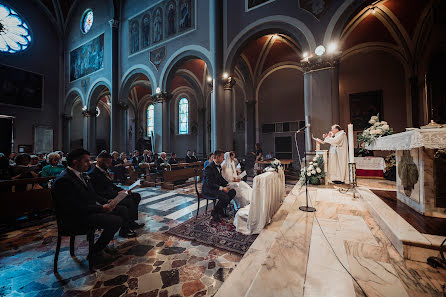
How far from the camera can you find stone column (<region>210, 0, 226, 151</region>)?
26.7ft

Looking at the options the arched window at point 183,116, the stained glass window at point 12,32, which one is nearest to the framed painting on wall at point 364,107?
the arched window at point 183,116

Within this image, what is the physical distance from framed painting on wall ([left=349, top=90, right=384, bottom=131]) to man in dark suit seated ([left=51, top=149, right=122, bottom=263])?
12.1 metres

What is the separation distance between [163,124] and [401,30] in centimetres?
1232

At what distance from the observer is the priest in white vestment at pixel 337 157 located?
4.90 meters

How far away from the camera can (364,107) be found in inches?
398

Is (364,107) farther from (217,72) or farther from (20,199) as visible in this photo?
(20,199)

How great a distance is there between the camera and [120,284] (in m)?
1.94

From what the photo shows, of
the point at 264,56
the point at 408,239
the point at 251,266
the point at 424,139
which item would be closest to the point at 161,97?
the point at 264,56

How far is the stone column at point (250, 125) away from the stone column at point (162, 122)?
569 centimetres

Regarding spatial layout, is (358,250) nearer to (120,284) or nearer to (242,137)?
(120,284)

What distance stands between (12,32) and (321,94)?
2012 centimetres

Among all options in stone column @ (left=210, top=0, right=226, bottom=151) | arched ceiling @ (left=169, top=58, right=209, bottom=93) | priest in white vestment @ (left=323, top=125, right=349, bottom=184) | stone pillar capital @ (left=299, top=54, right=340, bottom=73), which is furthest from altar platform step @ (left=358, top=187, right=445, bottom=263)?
arched ceiling @ (left=169, top=58, right=209, bottom=93)

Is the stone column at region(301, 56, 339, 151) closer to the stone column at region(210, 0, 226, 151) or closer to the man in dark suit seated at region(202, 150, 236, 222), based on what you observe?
the stone column at region(210, 0, 226, 151)

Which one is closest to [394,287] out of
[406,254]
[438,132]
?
[406,254]
